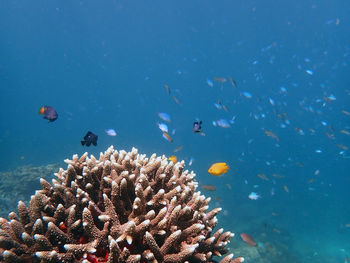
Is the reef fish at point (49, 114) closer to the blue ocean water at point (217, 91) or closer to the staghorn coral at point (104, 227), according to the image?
the staghorn coral at point (104, 227)

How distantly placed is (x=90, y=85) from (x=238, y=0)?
4203 inches

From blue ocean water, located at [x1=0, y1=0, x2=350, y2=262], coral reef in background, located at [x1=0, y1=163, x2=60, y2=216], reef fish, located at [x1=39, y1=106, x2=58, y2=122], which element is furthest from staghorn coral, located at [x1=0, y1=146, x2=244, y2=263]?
blue ocean water, located at [x1=0, y1=0, x2=350, y2=262]

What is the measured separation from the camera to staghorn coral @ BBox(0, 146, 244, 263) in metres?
1.95

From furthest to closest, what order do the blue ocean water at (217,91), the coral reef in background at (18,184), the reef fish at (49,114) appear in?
the blue ocean water at (217,91), the coral reef in background at (18,184), the reef fish at (49,114)

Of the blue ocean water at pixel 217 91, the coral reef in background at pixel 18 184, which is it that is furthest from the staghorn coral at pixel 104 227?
the blue ocean water at pixel 217 91

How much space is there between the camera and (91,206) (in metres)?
2.23

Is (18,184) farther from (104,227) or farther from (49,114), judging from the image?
(104,227)

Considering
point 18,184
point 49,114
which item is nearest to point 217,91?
point 18,184

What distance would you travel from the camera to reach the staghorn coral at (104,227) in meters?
1.95

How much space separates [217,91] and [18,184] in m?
102

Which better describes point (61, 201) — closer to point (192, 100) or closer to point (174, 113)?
point (174, 113)

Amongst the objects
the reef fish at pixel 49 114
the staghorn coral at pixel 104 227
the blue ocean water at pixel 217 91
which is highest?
the blue ocean water at pixel 217 91

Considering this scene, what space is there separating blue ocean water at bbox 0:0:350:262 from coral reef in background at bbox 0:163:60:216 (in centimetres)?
1231

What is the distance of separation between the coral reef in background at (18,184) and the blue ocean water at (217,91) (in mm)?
12312
